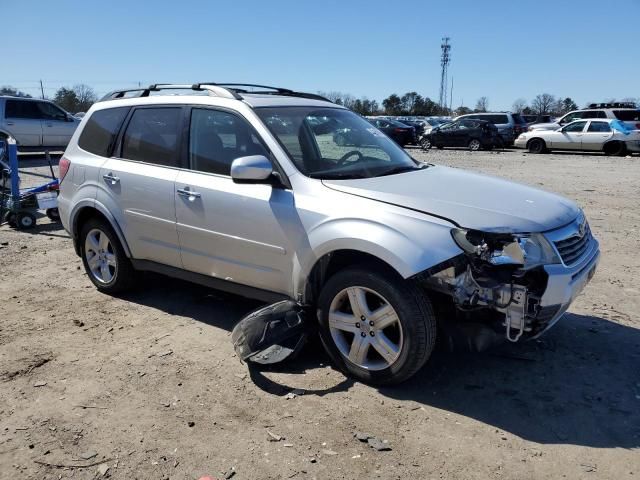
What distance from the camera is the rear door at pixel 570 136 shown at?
2273cm

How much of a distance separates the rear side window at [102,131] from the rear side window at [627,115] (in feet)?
77.3

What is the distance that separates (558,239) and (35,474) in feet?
10.5

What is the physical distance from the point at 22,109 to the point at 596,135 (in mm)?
21191

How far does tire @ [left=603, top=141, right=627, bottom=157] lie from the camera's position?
71.2 feet

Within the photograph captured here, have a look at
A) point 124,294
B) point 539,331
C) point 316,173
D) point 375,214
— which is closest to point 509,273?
point 539,331

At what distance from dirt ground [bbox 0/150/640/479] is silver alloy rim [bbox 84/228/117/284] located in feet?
0.91

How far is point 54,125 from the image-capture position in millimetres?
17438

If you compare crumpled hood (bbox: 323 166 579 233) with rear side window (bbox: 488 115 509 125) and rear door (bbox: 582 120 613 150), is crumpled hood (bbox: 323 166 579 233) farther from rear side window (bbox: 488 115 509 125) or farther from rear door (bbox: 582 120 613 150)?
rear side window (bbox: 488 115 509 125)

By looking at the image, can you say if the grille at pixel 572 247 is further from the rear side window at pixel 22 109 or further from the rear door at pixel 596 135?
the rear door at pixel 596 135

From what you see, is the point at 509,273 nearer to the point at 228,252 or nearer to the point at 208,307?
the point at 228,252

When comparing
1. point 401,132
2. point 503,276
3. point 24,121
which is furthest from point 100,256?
point 401,132

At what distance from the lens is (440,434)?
3094mm

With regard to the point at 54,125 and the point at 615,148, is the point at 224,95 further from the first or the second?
the point at 615,148

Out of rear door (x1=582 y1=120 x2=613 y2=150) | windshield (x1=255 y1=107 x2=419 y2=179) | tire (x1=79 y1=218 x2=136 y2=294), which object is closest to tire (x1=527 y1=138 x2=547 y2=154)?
rear door (x1=582 y1=120 x2=613 y2=150)
